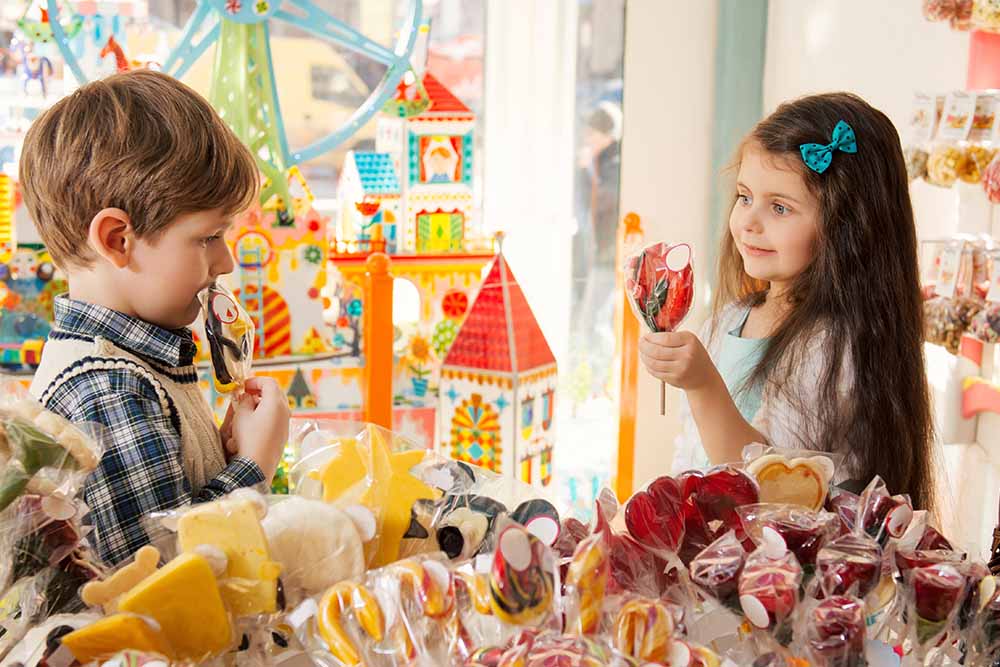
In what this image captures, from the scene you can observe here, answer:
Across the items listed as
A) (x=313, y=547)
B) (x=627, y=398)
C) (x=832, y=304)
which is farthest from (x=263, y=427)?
(x=627, y=398)

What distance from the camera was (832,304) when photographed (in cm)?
158

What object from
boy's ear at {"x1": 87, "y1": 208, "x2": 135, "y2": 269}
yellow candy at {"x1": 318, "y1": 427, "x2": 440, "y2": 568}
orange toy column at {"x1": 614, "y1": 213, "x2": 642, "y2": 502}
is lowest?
orange toy column at {"x1": 614, "y1": 213, "x2": 642, "y2": 502}

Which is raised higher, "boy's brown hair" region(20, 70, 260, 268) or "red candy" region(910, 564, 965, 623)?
"boy's brown hair" region(20, 70, 260, 268)

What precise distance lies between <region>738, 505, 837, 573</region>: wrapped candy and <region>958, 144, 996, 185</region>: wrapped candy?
1.44 metres

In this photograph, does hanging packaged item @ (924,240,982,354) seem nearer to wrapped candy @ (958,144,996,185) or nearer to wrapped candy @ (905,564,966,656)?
wrapped candy @ (958,144,996,185)

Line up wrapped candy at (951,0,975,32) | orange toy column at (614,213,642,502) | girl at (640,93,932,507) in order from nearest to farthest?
1. girl at (640,93,932,507)
2. wrapped candy at (951,0,975,32)
3. orange toy column at (614,213,642,502)

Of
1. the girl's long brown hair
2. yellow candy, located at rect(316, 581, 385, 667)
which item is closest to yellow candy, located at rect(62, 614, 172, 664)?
yellow candy, located at rect(316, 581, 385, 667)

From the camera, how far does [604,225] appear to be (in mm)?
3633

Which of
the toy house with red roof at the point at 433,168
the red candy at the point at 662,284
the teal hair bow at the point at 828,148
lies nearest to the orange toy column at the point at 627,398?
the toy house with red roof at the point at 433,168

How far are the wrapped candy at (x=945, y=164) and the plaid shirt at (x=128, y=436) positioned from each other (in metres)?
1.57

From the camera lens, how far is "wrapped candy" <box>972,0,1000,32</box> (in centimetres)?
196

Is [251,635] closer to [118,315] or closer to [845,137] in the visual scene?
[118,315]

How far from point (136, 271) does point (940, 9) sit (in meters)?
1.66

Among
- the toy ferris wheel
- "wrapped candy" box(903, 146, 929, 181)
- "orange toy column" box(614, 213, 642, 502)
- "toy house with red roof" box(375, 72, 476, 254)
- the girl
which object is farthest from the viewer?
"orange toy column" box(614, 213, 642, 502)
